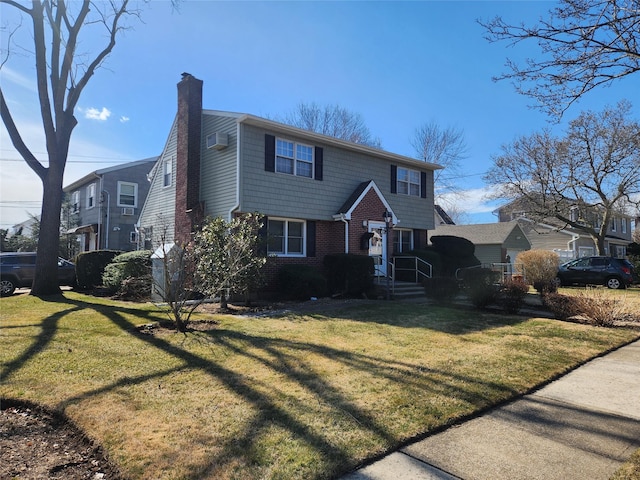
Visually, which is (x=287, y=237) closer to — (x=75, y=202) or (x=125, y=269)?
(x=125, y=269)

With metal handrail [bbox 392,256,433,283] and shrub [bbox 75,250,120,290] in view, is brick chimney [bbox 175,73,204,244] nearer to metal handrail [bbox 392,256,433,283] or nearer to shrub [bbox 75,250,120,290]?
shrub [bbox 75,250,120,290]

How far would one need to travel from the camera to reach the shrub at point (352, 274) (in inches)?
532

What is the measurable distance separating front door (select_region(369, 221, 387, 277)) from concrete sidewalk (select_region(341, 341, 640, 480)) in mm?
11494

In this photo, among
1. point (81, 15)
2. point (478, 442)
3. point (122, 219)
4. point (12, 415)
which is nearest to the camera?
point (478, 442)

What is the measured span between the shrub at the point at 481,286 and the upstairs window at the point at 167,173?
12.3 metres

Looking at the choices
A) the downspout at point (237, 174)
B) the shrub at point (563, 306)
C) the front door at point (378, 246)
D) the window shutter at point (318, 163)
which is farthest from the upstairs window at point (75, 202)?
the shrub at point (563, 306)

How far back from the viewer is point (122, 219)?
24.1m

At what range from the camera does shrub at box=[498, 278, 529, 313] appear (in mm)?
10102

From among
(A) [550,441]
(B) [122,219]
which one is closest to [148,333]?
(A) [550,441]

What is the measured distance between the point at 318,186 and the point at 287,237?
236cm

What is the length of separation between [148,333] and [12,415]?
3.20 metres

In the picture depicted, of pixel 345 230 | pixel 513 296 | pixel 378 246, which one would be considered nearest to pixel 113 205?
pixel 345 230

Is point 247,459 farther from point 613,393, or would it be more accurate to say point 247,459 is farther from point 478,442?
point 613,393

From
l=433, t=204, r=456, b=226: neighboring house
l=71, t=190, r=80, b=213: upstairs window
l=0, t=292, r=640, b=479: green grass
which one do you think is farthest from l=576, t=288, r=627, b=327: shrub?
l=71, t=190, r=80, b=213: upstairs window
